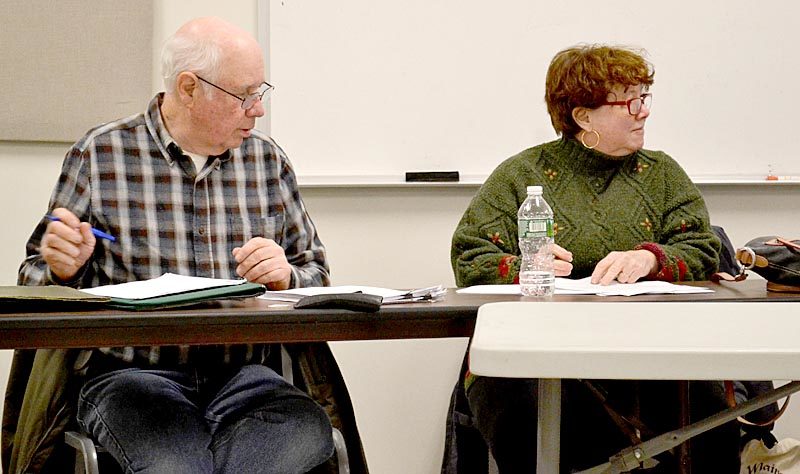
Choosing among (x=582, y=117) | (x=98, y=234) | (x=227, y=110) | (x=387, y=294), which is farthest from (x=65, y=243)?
(x=582, y=117)

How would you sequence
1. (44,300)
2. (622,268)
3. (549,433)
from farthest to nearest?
(622,268), (44,300), (549,433)

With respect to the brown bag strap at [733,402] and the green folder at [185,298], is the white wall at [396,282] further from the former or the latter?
the green folder at [185,298]

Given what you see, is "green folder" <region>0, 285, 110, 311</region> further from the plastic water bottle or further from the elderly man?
the plastic water bottle

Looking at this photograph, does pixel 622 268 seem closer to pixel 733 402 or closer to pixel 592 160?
pixel 733 402

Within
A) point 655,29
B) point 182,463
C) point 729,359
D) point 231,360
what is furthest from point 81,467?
point 655,29

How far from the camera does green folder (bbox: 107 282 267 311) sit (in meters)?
1.36

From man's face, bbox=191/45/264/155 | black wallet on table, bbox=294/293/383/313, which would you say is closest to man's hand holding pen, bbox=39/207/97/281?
man's face, bbox=191/45/264/155

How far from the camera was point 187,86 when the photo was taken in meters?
2.08

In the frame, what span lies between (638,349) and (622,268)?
1133 mm

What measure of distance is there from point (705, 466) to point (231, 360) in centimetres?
95

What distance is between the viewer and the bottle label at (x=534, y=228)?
76.7 inches

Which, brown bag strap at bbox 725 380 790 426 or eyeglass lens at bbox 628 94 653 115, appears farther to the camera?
eyeglass lens at bbox 628 94 653 115

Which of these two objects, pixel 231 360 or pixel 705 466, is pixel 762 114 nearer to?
pixel 705 466

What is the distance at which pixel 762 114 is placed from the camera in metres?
2.81
